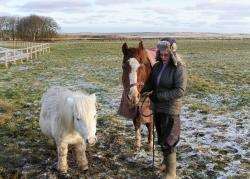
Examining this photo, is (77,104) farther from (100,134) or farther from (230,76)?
(230,76)

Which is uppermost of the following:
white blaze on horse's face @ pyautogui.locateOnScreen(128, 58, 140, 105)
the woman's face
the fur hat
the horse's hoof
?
the fur hat

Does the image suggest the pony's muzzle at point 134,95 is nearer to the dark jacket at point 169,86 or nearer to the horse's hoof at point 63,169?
the dark jacket at point 169,86

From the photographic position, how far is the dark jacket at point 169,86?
562 cm

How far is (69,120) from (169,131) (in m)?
1.45

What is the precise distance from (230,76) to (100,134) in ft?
38.3

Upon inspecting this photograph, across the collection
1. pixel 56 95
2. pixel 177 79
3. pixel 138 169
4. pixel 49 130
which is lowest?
pixel 138 169

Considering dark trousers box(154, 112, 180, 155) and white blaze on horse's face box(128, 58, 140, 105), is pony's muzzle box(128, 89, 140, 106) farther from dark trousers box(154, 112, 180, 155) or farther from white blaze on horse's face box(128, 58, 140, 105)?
dark trousers box(154, 112, 180, 155)

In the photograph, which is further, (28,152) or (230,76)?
(230,76)

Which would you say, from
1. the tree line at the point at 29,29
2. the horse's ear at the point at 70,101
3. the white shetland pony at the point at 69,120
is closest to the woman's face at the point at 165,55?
the white shetland pony at the point at 69,120

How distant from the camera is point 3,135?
28.2ft

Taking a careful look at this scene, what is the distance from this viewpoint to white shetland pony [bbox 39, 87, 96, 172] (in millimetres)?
Result: 5316

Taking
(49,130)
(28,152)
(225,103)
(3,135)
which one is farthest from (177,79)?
(225,103)

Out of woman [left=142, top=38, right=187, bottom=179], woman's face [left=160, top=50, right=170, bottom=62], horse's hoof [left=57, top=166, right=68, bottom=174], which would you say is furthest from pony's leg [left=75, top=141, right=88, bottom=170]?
woman's face [left=160, top=50, right=170, bottom=62]

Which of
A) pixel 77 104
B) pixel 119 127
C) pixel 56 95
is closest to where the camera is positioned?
pixel 77 104
